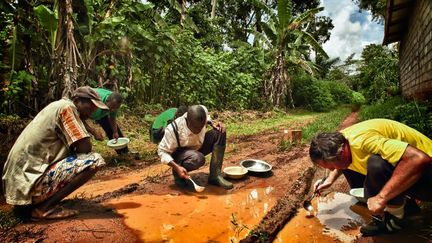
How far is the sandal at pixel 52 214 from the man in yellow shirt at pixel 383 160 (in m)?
2.28

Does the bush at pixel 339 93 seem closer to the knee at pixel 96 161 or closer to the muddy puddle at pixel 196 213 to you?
the muddy puddle at pixel 196 213

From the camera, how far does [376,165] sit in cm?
241

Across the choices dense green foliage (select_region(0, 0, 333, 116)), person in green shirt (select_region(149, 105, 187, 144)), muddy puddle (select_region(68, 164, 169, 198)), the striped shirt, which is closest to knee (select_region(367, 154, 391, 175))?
the striped shirt

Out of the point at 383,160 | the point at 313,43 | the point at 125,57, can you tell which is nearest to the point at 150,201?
the point at 383,160

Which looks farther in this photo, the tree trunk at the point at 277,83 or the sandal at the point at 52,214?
the tree trunk at the point at 277,83

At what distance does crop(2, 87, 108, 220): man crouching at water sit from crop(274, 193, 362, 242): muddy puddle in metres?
1.88

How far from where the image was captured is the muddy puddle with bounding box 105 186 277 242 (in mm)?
2928

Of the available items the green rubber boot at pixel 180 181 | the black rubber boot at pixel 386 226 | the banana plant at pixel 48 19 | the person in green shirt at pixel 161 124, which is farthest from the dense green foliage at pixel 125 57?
the black rubber boot at pixel 386 226

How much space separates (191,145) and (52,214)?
5.64 feet

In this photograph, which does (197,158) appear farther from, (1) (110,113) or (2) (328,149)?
(1) (110,113)

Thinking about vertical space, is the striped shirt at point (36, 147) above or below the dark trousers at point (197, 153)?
above

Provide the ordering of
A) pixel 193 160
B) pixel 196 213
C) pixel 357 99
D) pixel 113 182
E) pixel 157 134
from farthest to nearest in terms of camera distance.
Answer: pixel 357 99, pixel 157 134, pixel 113 182, pixel 193 160, pixel 196 213

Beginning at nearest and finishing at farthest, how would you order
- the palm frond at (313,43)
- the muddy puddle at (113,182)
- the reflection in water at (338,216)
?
the reflection in water at (338,216), the muddy puddle at (113,182), the palm frond at (313,43)

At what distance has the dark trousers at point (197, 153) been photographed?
4.02 meters
